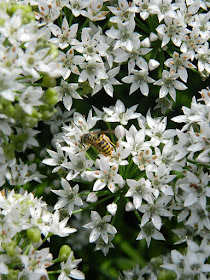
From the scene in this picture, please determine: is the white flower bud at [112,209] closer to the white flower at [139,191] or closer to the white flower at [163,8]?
the white flower at [139,191]

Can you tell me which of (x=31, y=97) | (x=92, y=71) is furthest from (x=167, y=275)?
(x=92, y=71)

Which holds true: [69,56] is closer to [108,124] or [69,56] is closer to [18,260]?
[108,124]

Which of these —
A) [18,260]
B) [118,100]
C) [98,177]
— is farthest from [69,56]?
[18,260]

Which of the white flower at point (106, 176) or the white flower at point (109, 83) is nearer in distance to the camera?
the white flower at point (106, 176)

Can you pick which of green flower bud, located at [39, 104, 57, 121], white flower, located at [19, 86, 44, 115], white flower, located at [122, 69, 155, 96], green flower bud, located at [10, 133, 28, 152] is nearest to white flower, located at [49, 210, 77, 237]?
green flower bud, located at [10, 133, 28, 152]

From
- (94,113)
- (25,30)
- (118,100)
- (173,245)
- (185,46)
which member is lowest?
(173,245)

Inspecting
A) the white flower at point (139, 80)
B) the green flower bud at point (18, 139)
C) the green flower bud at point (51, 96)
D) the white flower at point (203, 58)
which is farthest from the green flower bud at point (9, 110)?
the white flower at point (203, 58)

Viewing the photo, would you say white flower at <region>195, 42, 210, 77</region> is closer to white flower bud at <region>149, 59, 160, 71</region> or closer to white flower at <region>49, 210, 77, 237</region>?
white flower bud at <region>149, 59, 160, 71</region>

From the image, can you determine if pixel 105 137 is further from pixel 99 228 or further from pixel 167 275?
pixel 167 275
